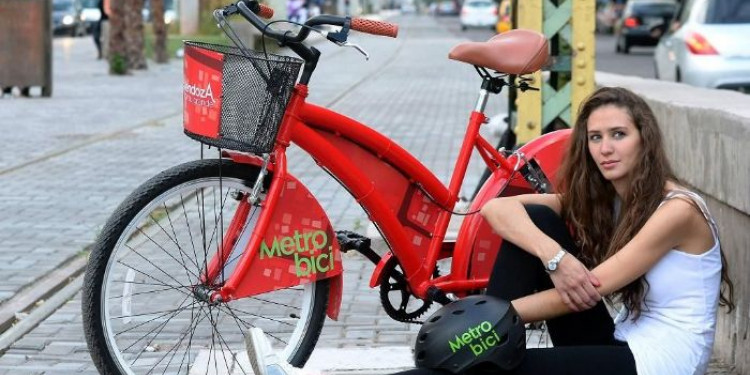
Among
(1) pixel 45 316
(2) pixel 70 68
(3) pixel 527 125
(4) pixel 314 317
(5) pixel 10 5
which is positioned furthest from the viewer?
(2) pixel 70 68

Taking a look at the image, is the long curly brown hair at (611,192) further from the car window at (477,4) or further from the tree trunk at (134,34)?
the car window at (477,4)

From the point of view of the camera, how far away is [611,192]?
4.19 m

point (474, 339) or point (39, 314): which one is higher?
point (474, 339)

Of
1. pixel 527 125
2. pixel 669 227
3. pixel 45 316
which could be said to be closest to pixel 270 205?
pixel 669 227

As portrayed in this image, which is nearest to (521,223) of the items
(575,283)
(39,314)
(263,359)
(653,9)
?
(575,283)

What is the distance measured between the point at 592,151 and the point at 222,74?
1123 mm

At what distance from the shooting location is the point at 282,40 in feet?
15.1

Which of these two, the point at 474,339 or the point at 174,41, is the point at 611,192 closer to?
the point at 474,339

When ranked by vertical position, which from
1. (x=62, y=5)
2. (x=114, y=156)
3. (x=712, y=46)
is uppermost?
(x=712, y=46)

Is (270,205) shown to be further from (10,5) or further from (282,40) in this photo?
(10,5)

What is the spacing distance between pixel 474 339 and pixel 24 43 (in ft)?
58.5

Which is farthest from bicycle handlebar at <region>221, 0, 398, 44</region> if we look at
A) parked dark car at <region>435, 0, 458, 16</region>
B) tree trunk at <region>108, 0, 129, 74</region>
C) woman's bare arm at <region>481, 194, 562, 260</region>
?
parked dark car at <region>435, 0, 458, 16</region>

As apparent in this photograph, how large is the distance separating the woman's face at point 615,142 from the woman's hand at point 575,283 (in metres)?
0.26

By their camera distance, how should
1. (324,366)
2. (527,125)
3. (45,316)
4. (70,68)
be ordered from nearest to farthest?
1. (324,366)
2. (45,316)
3. (527,125)
4. (70,68)
